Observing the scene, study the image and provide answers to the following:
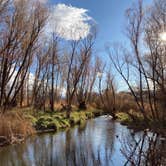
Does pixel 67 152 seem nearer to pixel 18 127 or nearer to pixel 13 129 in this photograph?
pixel 13 129

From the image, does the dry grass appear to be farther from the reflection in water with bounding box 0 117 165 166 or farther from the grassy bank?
the reflection in water with bounding box 0 117 165 166

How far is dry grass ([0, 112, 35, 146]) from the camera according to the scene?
52.5ft

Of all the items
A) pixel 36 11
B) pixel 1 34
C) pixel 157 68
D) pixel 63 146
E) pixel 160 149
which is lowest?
pixel 63 146

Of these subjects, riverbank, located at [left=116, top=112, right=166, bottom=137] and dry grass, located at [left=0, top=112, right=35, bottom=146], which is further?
dry grass, located at [left=0, top=112, right=35, bottom=146]

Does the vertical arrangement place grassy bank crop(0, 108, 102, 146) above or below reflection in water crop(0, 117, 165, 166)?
above

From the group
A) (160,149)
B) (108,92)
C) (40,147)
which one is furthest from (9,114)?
(108,92)

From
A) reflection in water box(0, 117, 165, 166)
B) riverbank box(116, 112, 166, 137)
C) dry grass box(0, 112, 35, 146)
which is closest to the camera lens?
reflection in water box(0, 117, 165, 166)

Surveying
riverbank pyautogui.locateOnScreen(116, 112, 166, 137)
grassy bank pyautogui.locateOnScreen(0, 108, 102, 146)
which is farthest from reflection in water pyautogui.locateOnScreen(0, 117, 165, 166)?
grassy bank pyautogui.locateOnScreen(0, 108, 102, 146)

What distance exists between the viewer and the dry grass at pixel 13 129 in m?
16.0

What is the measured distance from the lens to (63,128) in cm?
2361

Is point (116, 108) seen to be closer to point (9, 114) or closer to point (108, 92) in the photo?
point (108, 92)

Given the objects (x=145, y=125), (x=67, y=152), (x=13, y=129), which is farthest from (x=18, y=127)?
(x=145, y=125)

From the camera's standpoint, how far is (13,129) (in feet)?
55.5

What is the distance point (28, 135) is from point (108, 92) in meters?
30.7
